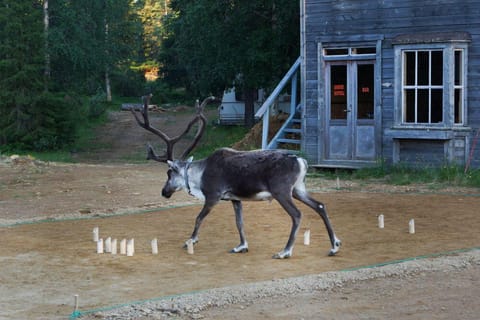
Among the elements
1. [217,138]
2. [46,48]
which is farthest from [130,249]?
[46,48]

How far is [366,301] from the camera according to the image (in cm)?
848

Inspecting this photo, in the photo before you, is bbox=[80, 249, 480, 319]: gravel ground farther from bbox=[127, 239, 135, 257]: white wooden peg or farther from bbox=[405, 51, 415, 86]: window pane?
bbox=[405, 51, 415, 86]: window pane

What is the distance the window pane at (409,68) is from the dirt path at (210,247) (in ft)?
9.52

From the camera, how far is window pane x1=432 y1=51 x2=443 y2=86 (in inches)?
766

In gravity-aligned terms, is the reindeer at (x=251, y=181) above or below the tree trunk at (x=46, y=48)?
below

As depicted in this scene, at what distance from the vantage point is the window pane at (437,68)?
19.5 m

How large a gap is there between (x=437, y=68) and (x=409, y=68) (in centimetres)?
70

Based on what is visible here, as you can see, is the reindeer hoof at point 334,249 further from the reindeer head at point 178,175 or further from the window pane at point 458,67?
the window pane at point 458,67

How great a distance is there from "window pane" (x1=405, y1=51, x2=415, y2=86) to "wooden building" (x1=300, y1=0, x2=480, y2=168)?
24mm

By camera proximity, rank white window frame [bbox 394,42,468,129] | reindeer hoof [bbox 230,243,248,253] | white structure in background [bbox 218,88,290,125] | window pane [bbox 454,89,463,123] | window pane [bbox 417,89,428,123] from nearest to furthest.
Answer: reindeer hoof [bbox 230,243,248,253] < white window frame [bbox 394,42,468,129] < window pane [bbox 454,89,463,123] < window pane [bbox 417,89,428,123] < white structure in background [bbox 218,88,290,125]

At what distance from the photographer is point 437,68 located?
1952cm

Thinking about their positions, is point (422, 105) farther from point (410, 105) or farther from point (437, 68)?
point (437, 68)

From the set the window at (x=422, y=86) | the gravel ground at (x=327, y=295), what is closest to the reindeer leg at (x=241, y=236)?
the gravel ground at (x=327, y=295)

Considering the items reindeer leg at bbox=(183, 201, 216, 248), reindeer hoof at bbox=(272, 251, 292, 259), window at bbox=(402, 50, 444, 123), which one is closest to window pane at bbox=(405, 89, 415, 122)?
window at bbox=(402, 50, 444, 123)
